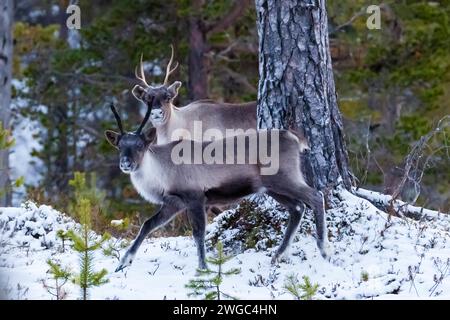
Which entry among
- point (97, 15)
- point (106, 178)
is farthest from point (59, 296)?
point (106, 178)

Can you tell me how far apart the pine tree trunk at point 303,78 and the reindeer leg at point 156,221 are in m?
1.19

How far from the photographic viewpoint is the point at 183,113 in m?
11.4

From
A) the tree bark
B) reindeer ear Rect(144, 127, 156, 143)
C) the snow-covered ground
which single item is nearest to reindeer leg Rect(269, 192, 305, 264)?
the snow-covered ground

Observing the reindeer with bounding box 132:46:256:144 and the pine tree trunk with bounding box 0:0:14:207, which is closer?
the reindeer with bounding box 132:46:256:144

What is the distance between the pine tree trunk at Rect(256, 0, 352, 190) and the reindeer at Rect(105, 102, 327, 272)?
1.39ft

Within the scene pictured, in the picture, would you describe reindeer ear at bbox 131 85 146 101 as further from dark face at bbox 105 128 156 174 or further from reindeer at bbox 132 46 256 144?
dark face at bbox 105 128 156 174

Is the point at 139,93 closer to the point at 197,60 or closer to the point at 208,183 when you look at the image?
the point at 208,183

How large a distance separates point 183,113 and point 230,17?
5.80 meters

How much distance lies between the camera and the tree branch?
54.1 feet

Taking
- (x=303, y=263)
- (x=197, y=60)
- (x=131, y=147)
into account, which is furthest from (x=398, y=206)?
(x=197, y=60)
